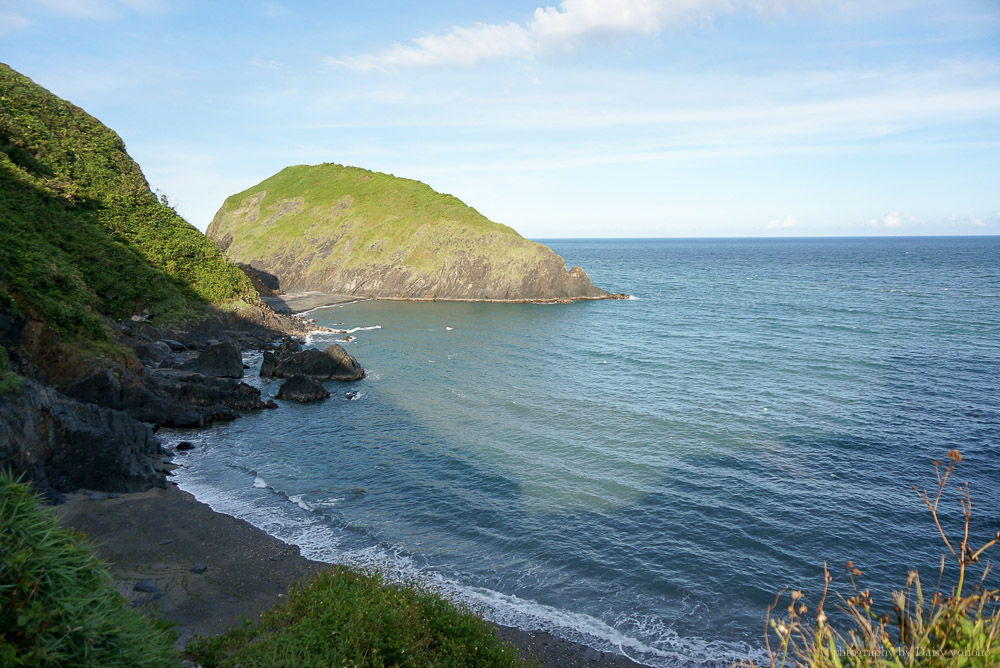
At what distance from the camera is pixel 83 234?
2165 inches

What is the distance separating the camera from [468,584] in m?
21.8

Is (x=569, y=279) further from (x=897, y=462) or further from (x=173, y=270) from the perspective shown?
(x=897, y=462)

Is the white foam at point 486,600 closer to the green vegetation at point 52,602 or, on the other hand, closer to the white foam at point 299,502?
the white foam at point 299,502


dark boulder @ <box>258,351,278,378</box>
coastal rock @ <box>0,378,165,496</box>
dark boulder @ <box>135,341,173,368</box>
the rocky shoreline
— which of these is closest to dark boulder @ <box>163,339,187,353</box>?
dark boulder @ <box>135,341,173,368</box>

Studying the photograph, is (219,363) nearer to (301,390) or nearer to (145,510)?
(301,390)

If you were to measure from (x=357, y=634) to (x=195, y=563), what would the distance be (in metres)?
12.8

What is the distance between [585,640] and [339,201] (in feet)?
428

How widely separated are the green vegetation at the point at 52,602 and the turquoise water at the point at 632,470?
44.4ft

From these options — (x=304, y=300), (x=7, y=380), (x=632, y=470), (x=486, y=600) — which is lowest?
(x=486, y=600)

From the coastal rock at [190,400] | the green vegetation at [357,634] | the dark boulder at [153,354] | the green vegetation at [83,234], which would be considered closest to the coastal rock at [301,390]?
the coastal rock at [190,400]

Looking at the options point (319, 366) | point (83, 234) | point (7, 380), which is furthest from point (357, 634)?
point (83, 234)

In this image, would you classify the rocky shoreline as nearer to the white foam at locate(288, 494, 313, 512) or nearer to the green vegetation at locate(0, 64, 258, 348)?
the white foam at locate(288, 494, 313, 512)

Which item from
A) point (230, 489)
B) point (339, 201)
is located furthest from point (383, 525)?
point (339, 201)

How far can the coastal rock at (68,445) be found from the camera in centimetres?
2252
